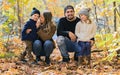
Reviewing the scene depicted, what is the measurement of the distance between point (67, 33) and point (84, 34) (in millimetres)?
430

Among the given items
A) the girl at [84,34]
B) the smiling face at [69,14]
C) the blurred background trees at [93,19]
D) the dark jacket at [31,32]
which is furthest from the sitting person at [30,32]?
the blurred background trees at [93,19]

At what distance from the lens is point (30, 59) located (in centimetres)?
668

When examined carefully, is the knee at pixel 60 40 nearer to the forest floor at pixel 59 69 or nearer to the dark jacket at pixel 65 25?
the dark jacket at pixel 65 25

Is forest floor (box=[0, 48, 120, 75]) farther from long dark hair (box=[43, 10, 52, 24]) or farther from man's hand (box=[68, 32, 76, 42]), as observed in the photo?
long dark hair (box=[43, 10, 52, 24])

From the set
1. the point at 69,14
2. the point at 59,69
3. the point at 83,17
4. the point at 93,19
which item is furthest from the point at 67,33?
the point at 93,19

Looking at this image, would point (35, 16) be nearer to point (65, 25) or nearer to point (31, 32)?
point (31, 32)

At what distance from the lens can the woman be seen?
6371 mm

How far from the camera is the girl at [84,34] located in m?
6.17

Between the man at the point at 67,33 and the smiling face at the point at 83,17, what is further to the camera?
the man at the point at 67,33

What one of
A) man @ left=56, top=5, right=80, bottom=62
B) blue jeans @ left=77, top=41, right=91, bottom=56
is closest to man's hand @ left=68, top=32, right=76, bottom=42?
man @ left=56, top=5, right=80, bottom=62

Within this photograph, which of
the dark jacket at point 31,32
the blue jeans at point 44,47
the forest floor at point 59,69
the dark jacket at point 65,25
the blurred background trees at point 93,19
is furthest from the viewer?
the dark jacket at point 65,25

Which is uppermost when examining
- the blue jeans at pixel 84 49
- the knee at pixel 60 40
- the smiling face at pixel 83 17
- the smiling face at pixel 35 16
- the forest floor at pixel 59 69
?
the smiling face at pixel 35 16

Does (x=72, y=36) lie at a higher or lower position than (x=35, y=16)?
lower

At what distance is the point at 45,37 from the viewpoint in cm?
643
